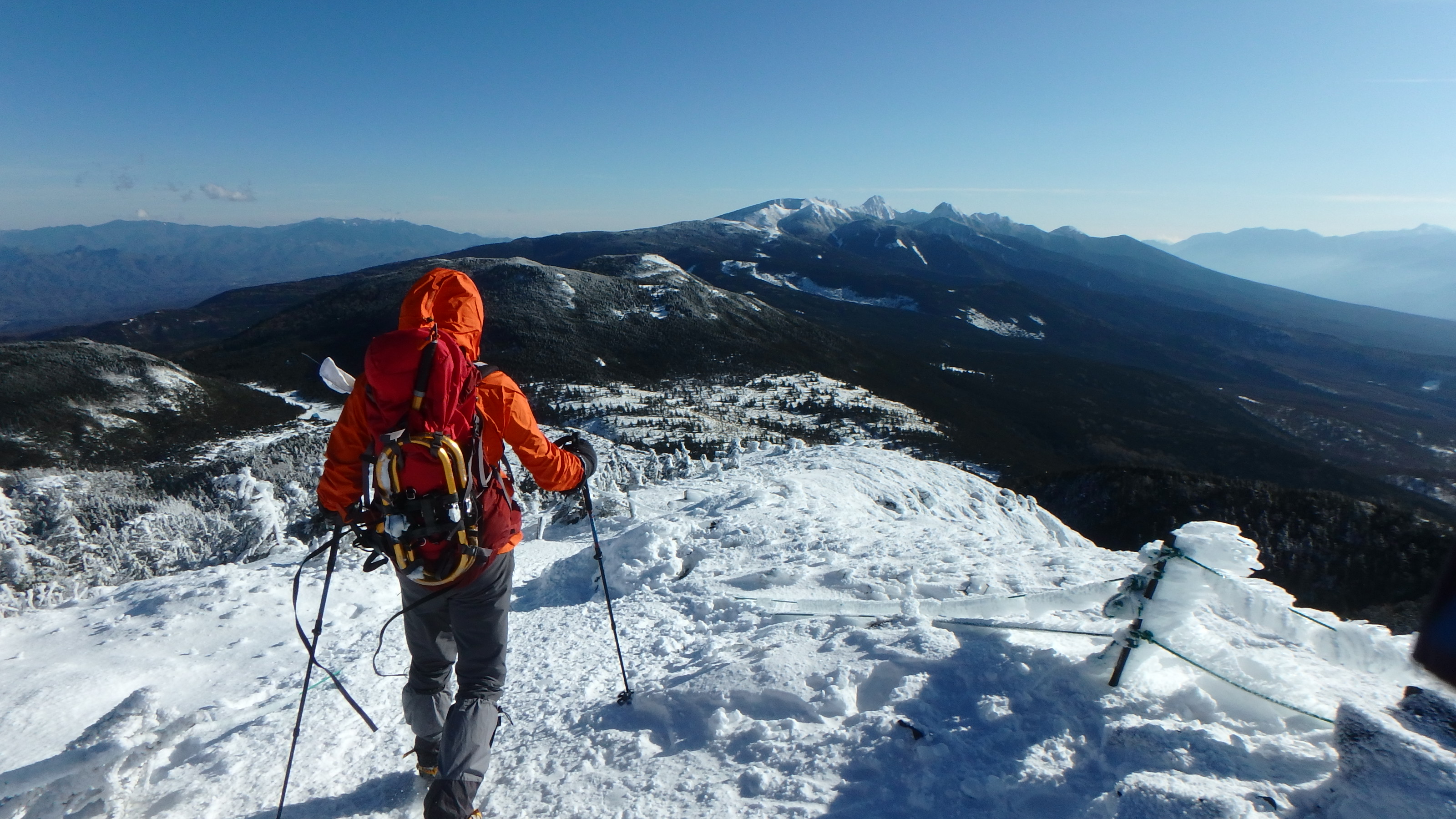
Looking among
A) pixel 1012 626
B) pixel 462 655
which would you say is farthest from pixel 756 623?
pixel 462 655

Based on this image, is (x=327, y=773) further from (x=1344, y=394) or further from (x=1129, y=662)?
(x=1344, y=394)

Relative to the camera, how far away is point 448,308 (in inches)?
129

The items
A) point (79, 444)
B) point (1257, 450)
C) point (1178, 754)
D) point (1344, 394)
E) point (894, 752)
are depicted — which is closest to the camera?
point (1178, 754)

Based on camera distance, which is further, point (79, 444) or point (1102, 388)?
point (1102, 388)

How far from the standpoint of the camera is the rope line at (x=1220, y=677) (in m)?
3.26

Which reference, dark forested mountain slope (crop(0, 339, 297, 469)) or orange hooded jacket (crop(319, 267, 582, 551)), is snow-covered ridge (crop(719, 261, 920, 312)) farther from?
orange hooded jacket (crop(319, 267, 582, 551))

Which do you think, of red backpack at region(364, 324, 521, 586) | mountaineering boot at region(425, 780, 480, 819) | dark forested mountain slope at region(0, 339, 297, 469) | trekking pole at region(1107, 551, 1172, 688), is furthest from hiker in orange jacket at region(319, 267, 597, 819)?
dark forested mountain slope at region(0, 339, 297, 469)

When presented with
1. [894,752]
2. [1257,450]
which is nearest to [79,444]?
[894,752]

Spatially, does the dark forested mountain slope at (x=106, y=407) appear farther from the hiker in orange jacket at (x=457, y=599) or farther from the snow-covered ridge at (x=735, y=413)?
the hiker in orange jacket at (x=457, y=599)

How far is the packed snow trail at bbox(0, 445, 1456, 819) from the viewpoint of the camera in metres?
2.96

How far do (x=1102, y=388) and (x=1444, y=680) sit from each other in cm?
8997

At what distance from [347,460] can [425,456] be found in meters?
0.67

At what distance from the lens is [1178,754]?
302 cm

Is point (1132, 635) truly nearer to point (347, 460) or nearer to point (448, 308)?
point (448, 308)
